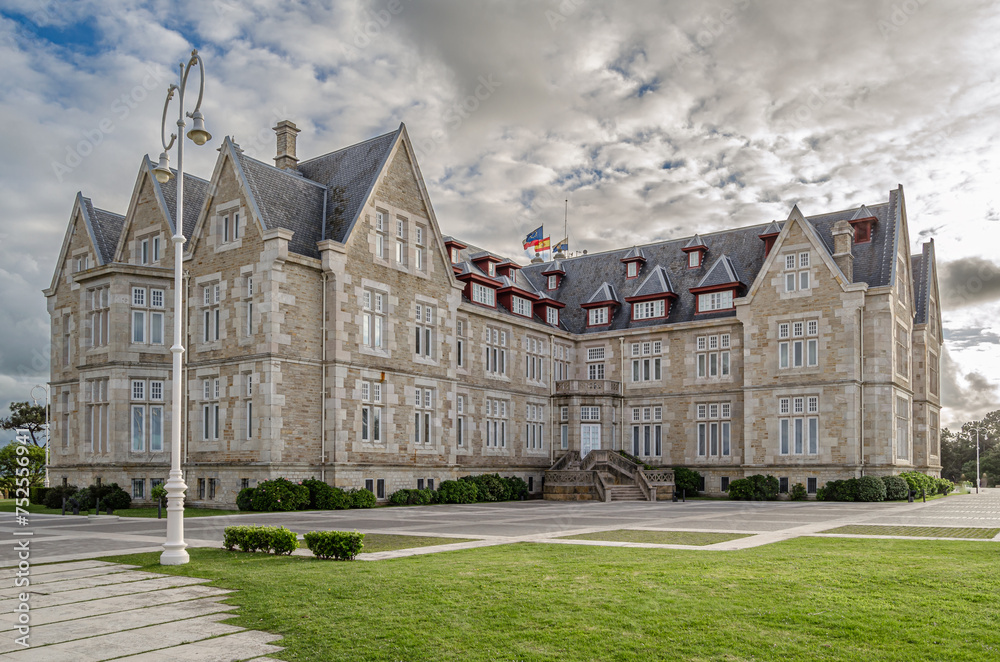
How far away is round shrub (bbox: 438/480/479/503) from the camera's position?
136ft

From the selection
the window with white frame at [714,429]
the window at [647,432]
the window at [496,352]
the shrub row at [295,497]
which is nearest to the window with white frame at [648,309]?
the window at [647,432]

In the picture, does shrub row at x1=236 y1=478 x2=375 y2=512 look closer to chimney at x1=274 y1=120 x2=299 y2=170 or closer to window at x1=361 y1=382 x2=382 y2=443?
window at x1=361 y1=382 x2=382 y2=443

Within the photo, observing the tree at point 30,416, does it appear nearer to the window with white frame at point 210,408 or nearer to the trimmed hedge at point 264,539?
the window with white frame at point 210,408

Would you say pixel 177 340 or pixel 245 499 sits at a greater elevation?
pixel 177 340

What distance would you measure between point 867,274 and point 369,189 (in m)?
29.8

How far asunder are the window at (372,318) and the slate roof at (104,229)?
50.3ft

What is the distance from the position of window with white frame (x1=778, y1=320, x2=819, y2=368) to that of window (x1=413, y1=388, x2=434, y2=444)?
21.8 metres

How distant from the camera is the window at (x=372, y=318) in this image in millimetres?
39500

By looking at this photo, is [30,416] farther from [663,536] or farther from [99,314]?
[663,536]

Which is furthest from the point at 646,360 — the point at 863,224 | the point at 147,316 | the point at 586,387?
the point at 147,316

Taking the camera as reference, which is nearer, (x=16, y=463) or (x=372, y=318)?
(x=372, y=318)

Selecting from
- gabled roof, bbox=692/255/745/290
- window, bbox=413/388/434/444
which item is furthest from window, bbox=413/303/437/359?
gabled roof, bbox=692/255/745/290

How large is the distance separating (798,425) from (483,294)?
814 inches

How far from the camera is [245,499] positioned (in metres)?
34.1
